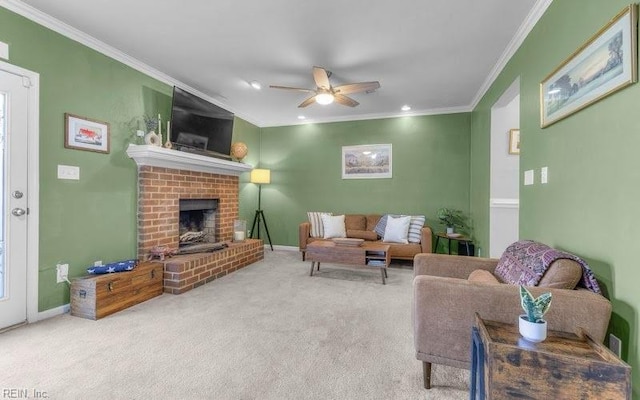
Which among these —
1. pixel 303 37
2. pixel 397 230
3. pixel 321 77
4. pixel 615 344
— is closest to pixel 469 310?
pixel 615 344

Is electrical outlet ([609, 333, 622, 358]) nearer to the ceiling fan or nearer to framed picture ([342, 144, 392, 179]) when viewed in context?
the ceiling fan

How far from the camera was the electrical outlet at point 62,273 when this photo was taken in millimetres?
2508

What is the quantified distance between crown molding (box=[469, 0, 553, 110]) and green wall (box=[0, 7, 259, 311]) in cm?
386

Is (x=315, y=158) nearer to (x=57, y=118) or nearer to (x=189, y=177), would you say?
(x=189, y=177)

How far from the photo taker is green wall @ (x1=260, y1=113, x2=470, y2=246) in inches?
188

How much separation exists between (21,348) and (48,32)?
250 cm

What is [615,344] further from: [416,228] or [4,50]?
[4,50]

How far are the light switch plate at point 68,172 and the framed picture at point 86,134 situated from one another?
18 cm

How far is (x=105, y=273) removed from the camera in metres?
2.67

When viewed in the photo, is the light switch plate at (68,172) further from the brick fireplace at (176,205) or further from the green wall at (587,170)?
the green wall at (587,170)

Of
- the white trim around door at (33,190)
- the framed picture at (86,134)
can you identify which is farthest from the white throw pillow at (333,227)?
the white trim around door at (33,190)

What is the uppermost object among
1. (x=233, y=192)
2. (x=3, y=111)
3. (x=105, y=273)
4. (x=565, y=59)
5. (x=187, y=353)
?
(x=565, y=59)

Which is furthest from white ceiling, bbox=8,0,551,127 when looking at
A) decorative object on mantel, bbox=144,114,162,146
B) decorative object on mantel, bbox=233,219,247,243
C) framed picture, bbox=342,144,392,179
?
decorative object on mantel, bbox=233,219,247,243

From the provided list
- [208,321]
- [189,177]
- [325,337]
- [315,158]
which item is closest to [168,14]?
[189,177]
